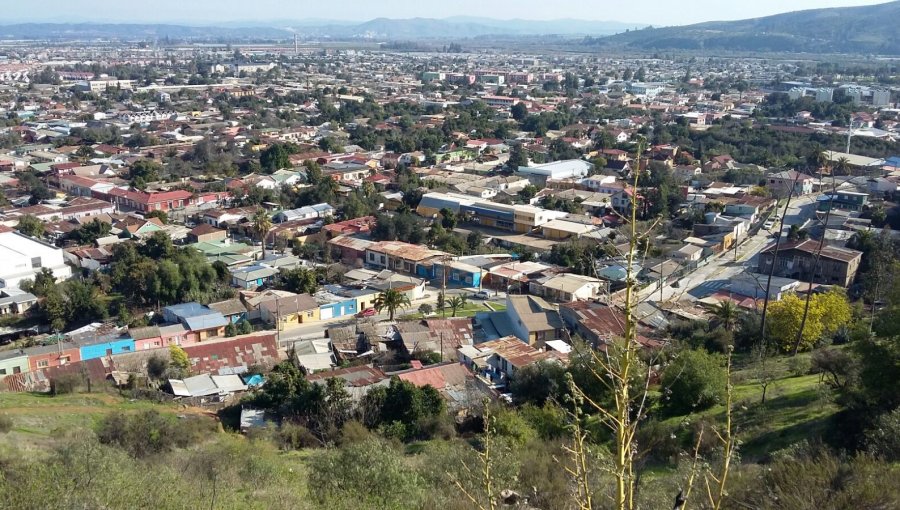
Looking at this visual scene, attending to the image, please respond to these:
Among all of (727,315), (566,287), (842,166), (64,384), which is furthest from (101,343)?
(842,166)

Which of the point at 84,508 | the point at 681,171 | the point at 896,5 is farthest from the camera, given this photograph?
the point at 896,5

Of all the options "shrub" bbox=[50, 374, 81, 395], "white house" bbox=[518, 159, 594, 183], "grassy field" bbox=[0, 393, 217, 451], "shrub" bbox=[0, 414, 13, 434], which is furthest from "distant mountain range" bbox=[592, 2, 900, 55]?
"shrub" bbox=[0, 414, 13, 434]

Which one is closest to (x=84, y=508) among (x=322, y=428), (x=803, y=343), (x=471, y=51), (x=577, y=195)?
(x=322, y=428)

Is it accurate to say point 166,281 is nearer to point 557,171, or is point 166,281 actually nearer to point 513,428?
point 513,428

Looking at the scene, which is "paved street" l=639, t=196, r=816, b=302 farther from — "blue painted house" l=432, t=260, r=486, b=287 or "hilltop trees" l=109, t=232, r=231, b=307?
"hilltop trees" l=109, t=232, r=231, b=307

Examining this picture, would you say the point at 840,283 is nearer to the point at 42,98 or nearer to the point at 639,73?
the point at 42,98

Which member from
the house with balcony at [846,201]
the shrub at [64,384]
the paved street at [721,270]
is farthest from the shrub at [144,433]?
the house with balcony at [846,201]

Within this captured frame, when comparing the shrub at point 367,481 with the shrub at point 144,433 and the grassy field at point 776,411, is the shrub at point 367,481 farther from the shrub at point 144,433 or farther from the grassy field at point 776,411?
the grassy field at point 776,411
